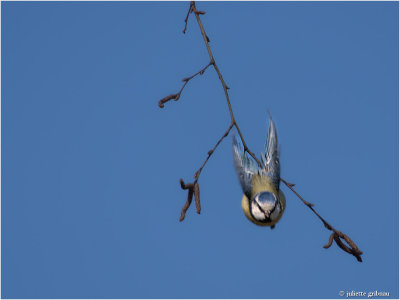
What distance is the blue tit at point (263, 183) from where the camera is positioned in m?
3.15

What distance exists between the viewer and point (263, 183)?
3.23 metres

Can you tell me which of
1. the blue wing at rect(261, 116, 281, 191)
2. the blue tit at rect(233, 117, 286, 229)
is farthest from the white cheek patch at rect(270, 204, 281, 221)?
the blue wing at rect(261, 116, 281, 191)

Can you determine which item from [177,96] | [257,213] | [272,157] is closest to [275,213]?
[257,213]

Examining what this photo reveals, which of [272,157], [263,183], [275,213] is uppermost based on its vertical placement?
[272,157]

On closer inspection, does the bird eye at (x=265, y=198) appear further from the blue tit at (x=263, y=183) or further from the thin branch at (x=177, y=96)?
the thin branch at (x=177, y=96)

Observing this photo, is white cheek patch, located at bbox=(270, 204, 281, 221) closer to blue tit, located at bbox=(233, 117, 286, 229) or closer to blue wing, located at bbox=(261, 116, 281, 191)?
blue tit, located at bbox=(233, 117, 286, 229)

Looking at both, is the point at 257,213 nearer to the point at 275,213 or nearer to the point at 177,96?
the point at 275,213

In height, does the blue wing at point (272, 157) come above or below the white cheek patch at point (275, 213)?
above

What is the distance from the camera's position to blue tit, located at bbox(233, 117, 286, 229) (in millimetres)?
3154

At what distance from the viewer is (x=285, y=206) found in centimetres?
328

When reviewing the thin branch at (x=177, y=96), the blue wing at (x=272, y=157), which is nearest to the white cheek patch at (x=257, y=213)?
the blue wing at (x=272, y=157)

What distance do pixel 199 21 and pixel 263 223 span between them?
1070 mm

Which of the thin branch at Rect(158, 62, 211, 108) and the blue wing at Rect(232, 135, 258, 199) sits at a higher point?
the thin branch at Rect(158, 62, 211, 108)

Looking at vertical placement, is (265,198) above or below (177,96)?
below
